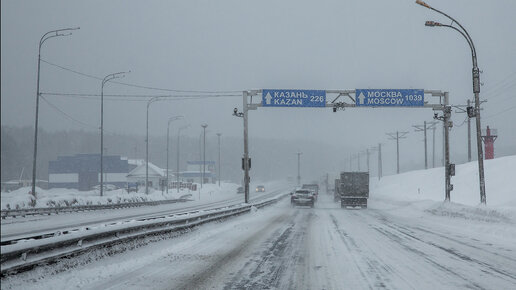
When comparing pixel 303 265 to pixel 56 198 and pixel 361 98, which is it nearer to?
pixel 56 198

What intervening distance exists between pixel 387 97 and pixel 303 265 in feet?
81.8

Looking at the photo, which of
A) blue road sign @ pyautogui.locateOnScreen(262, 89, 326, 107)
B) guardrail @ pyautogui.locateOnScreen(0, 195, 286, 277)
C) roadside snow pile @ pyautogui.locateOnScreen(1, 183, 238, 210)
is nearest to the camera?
roadside snow pile @ pyautogui.locateOnScreen(1, 183, 238, 210)

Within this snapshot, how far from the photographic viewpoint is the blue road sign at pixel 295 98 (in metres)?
Result: 33.2

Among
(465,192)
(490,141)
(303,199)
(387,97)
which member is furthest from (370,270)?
(490,141)

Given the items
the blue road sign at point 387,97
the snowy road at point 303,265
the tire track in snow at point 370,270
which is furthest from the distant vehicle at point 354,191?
the tire track in snow at point 370,270

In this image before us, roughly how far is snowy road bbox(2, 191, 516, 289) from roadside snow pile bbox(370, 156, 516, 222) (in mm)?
6606

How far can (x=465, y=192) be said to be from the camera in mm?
49406

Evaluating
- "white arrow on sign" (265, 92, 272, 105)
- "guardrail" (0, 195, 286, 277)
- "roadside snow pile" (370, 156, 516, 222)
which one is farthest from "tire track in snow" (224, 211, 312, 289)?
"white arrow on sign" (265, 92, 272, 105)

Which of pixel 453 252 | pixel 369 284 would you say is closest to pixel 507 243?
pixel 453 252

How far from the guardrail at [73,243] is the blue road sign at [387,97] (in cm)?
1876

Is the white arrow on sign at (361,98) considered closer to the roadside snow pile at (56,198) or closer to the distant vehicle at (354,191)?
the distant vehicle at (354,191)

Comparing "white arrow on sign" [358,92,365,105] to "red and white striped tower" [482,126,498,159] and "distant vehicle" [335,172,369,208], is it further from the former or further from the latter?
"red and white striped tower" [482,126,498,159]

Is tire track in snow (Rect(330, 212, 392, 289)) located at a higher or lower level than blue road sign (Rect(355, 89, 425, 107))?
lower

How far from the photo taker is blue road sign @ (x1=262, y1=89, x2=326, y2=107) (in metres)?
33.2
